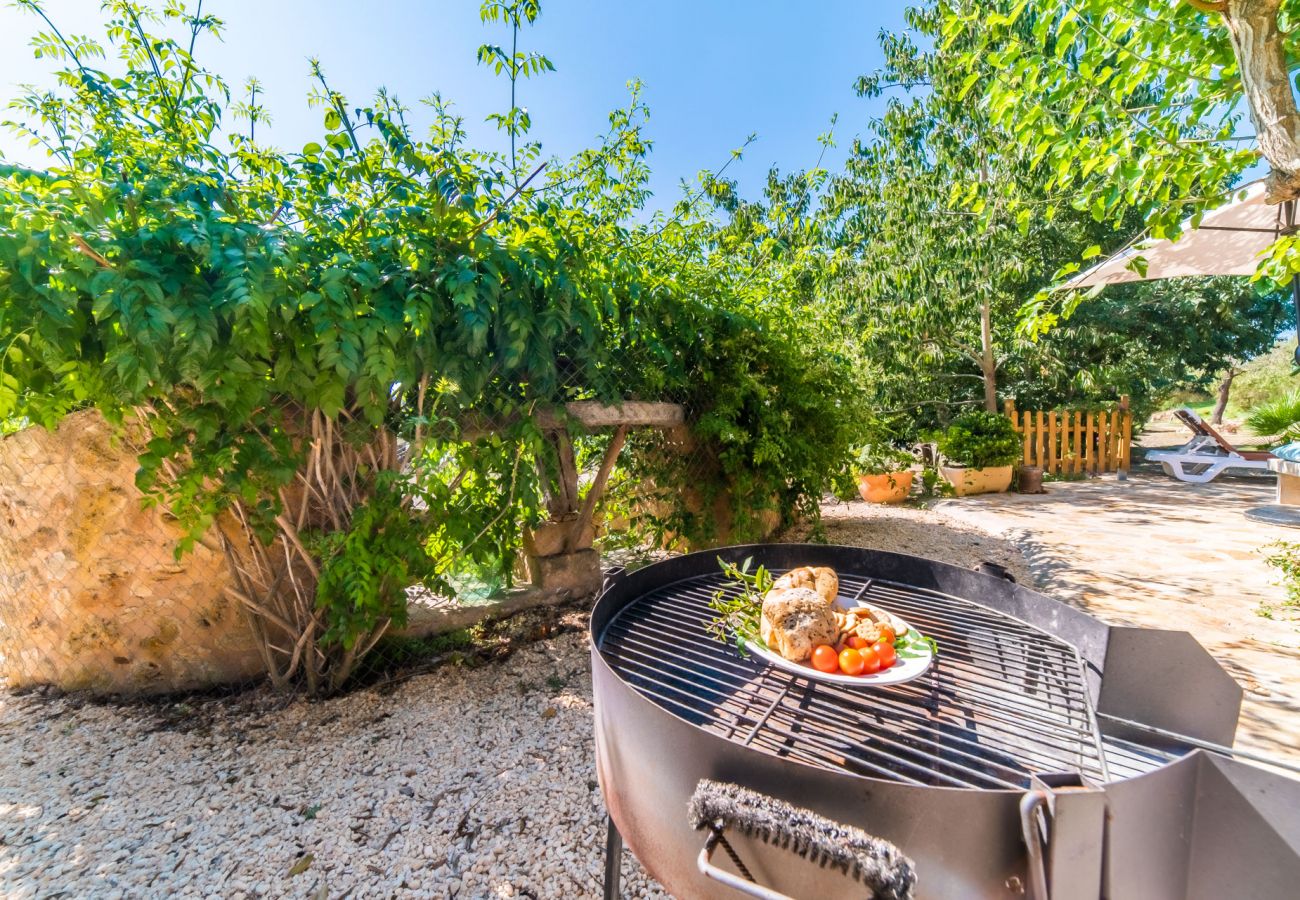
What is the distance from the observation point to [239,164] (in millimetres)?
1846

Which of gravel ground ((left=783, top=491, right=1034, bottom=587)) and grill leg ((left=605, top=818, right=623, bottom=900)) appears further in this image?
gravel ground ((left=783, top=491, right=1034, bottom=587))

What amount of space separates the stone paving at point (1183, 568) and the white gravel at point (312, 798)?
2.29 metres

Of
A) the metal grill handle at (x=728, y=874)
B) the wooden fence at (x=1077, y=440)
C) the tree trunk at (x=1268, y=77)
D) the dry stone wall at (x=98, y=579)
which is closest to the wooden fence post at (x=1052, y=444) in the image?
the wooden fence at (x=1077, y=440)

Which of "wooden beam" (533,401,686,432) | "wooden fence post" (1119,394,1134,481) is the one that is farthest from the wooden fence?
"wooden beam" (533,401,686,432)

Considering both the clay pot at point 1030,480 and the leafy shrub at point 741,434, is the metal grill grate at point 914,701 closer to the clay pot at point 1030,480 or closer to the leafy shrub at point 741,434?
the leafy shrub at point 741,434

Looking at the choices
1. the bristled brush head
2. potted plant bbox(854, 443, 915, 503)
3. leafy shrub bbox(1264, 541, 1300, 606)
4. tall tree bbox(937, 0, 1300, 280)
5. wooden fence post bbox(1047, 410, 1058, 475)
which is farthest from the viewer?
wooden fence post bbox(1047, 410, 1058, 475)

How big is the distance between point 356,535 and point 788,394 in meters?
2.66

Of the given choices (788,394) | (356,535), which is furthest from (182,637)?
(788,394)

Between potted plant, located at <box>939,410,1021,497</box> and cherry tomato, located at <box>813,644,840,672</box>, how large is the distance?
6663 millimetres

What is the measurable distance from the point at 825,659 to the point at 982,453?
22.2ft

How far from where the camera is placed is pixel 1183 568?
3447 millimetres

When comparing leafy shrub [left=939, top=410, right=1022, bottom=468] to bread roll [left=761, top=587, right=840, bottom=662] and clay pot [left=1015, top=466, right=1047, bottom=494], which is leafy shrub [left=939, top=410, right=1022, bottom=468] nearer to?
clay pot [left=1015, top=466, right=1047, bottom=494]

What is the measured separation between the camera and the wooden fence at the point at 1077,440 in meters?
7.77

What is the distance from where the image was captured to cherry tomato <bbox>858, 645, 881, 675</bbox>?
1003 mm
